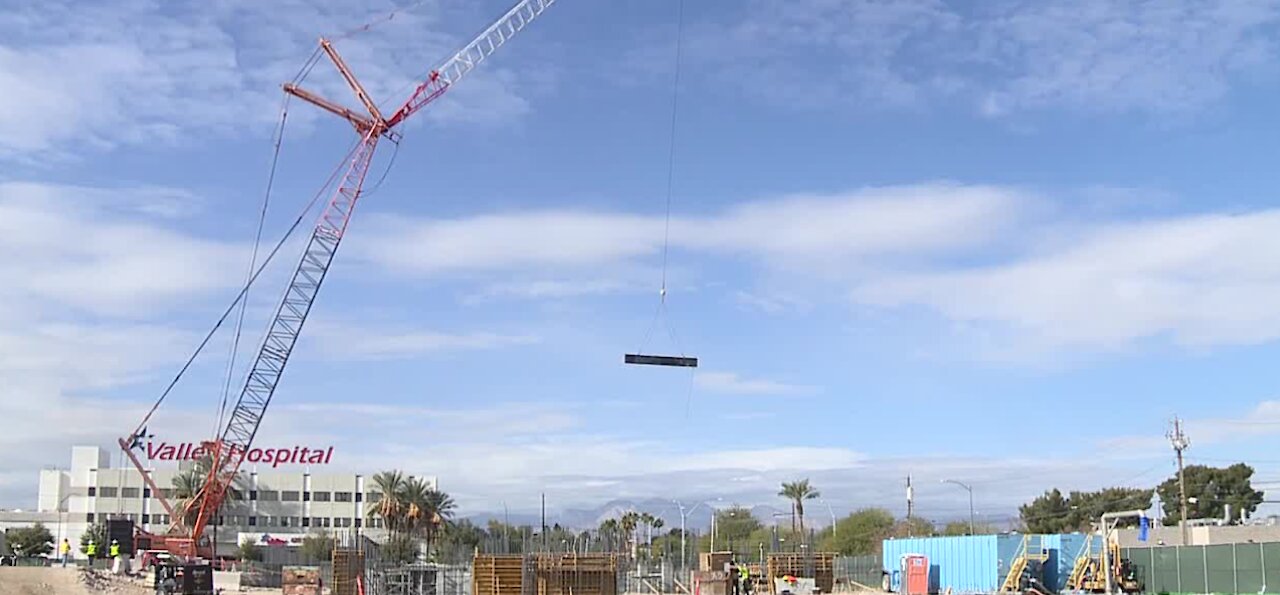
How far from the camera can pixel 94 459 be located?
151 m

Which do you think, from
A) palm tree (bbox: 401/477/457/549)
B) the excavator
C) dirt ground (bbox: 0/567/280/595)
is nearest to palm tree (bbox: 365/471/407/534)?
palm tree (bbox: 401/477/457/549)

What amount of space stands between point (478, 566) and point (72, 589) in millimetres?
23713

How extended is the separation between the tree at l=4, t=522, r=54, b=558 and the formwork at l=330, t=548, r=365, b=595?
77.5 m

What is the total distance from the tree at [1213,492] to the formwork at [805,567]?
7638 cm

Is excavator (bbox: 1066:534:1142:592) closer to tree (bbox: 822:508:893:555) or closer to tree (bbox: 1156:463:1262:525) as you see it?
tree (bbox: 822:508:893:555)

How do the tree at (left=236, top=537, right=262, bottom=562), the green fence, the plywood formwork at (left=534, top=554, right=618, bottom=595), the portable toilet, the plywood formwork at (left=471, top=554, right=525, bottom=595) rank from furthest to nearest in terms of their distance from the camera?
the tree at (left=236, top=537, right=262, bottom=562) < the portable toilet < the green fence < the plywood formwork at (left=534, top=554, right=618, bottom=595) < the plywood formwork at (left=471, top=554, right=525, bottom=595)

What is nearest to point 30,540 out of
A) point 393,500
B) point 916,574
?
point 393,500

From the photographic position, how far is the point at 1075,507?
149 meters

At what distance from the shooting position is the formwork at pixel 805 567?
7394 centimetres

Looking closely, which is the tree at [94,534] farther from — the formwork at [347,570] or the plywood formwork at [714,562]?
the plywood formwork at [714,562]

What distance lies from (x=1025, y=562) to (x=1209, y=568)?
8.38 metres

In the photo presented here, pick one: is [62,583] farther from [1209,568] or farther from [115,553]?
[1209,568]

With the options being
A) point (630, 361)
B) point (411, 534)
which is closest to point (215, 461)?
point (411, 534)

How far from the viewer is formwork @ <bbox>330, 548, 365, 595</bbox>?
2391 inches
